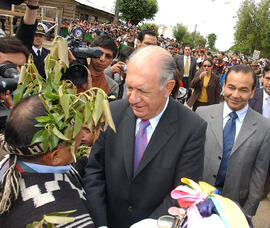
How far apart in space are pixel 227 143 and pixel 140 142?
1.15 meters

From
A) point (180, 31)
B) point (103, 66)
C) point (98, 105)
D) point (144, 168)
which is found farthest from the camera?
point (180, 31)

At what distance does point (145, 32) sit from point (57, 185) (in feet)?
11.9

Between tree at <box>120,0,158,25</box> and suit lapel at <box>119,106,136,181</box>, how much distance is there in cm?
5185

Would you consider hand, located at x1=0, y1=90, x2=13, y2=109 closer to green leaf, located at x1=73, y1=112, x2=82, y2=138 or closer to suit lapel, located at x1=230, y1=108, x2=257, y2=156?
green leaf, located at x1=73, y1=112, x2=82, y2=138

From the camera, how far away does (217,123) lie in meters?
2.54

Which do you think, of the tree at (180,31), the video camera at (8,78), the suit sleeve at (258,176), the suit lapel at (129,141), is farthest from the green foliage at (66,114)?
the tree at (180,31)

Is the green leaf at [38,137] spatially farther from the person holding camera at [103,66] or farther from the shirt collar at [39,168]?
the person holding camera at [103,66]

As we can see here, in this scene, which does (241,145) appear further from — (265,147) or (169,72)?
(169,72)

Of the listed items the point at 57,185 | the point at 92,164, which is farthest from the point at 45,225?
the point at 92,164

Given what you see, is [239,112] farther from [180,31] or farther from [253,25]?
[180,31]

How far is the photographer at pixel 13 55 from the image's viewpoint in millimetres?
1804

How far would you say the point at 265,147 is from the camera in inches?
93.6

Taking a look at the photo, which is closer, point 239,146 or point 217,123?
point 239,146

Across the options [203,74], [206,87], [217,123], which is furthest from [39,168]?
[206,87]
